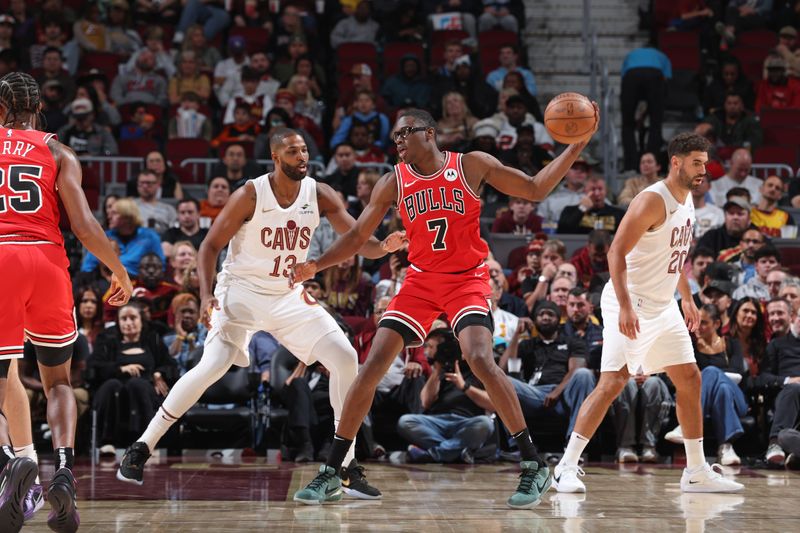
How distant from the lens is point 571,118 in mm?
5781

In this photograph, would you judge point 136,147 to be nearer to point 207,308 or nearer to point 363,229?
point 207,308

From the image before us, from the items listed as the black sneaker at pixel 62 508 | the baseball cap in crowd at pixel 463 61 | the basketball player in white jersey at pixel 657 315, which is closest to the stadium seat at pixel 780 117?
the baseball cap in crowd at pixel 463 61

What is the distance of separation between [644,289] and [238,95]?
Answer: 336 inches

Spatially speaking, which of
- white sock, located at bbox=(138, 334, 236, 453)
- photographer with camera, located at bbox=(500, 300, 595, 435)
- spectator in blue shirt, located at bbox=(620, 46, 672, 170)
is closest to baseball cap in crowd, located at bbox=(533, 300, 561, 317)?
photographer with camera, located at bbox=(500, 300, 595, 435)

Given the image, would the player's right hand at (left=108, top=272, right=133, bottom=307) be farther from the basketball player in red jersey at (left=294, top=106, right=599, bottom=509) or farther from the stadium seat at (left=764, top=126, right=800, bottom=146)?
the stadium seat at (left=764, top=126, right=800, bottom=146)

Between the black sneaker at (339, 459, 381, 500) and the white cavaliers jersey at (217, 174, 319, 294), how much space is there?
1.11 metres

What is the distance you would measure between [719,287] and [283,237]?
455 cm

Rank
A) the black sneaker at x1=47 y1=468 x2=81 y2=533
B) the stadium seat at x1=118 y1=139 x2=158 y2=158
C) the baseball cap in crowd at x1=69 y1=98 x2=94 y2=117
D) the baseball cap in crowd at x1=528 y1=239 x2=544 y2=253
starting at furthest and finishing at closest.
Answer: the stadium seat at x1=118 y1=139 x2=158 y2=158 < the baseball cap in crowd at x1=69 y1=98 x2=94 y2=117 < the baseball cap in crowd at x1=528 y1=239 x2=544 y2=253 < the black sneaker at x1=47 y1=468 x2=81 y2=533

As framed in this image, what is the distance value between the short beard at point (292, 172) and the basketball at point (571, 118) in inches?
59.4

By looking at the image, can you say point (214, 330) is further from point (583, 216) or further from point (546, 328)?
point (583, 216)

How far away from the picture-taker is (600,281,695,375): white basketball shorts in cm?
638

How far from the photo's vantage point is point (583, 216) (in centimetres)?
1168

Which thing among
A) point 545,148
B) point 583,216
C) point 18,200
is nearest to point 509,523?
point 18,200

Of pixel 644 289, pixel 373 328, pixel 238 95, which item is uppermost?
pixel 238 95
